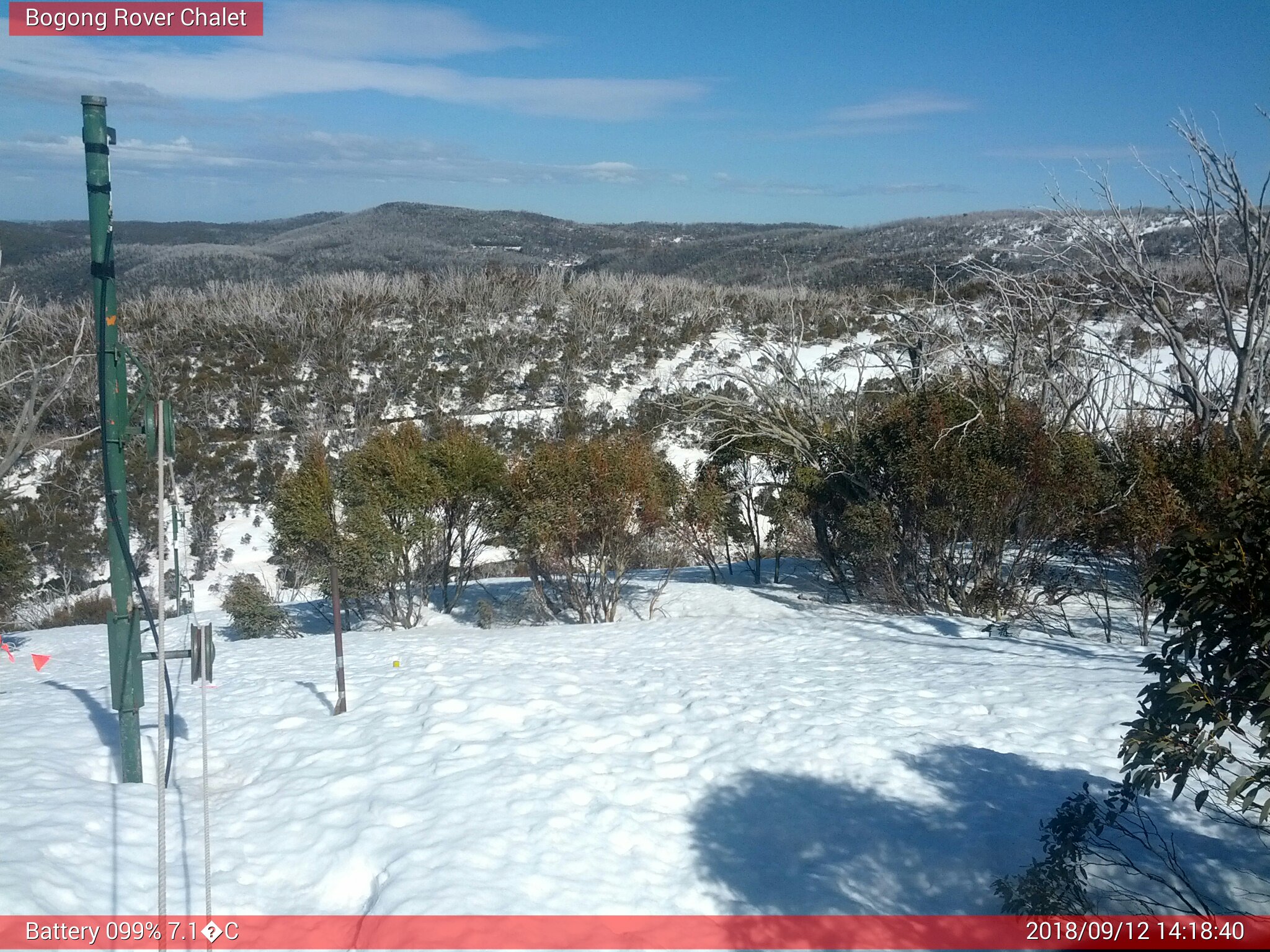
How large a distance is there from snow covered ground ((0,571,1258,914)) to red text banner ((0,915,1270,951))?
3.8 inches

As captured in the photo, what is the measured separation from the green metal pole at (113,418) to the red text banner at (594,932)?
4.94ft

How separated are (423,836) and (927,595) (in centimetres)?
826

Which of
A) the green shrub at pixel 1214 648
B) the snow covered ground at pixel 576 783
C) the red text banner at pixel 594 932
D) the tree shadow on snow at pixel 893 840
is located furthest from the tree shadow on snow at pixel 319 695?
the green shrub at pixel 1214 648

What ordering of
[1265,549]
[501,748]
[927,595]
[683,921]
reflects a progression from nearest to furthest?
[1265,549]
[683,921]
[501,748]
[927,595]

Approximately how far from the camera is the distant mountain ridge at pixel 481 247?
1769 inches

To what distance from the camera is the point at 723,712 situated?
6.94 m

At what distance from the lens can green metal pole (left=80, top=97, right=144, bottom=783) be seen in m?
4.86

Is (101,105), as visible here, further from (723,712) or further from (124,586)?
(723,712)

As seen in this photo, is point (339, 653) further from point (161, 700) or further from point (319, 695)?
point (161, 700)

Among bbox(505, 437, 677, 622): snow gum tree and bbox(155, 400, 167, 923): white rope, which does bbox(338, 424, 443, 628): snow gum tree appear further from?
bbox(155, 400, 167, 923): white rope

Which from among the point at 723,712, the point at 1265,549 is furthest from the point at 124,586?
the point at 1265,549

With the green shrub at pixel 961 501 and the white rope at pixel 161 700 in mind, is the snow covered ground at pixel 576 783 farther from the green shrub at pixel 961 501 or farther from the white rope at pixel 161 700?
the green shrub at pixel 961 501

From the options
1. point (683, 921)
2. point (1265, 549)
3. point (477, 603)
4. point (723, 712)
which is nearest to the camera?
point (1265, 549)

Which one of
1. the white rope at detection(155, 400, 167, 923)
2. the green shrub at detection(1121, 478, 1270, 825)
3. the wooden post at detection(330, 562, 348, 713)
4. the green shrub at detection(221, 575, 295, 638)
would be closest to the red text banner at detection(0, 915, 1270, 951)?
the white rope at detection(155, 400, 167, 923)
